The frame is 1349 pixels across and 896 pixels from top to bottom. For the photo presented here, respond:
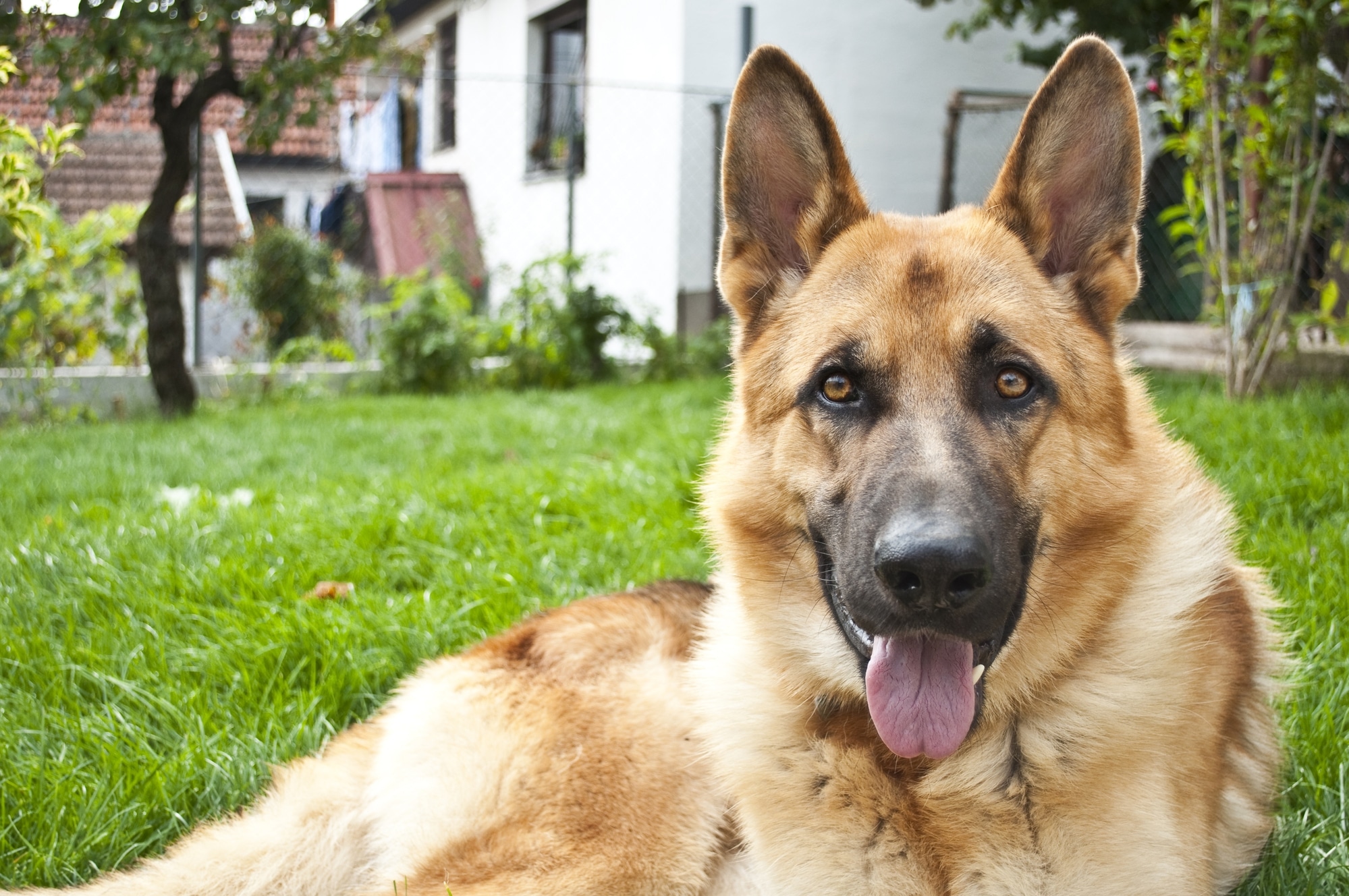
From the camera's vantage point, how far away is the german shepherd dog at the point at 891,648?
6.02 ft

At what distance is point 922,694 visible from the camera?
1.89 meters

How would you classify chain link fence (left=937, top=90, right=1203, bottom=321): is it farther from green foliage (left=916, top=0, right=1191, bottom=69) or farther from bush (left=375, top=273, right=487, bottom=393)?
bush (left=375, top=273, right=487, bottom=393)

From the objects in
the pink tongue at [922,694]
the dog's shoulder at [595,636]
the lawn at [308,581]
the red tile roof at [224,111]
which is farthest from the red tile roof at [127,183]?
the pink tongue at [922,694]

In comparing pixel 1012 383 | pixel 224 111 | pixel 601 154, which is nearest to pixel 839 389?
pixel 1012 383

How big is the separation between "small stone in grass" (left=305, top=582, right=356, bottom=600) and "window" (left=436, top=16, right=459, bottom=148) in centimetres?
1359

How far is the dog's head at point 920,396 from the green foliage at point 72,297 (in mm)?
5914

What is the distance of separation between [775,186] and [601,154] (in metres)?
10.1

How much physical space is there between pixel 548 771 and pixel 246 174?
16574mm

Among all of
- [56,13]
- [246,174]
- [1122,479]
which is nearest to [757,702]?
[1122,479]

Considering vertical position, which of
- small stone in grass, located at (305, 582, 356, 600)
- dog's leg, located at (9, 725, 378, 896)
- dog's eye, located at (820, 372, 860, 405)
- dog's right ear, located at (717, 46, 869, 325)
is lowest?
dog's leg, located at (9, 725, 378, 896)

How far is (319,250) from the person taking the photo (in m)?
11.8

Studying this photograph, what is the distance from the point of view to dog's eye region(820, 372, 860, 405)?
2.10 m

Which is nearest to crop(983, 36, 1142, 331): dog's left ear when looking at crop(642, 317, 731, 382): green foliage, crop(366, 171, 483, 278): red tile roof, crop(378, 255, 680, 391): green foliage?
crop(642, 317, 731, 382): green foliage

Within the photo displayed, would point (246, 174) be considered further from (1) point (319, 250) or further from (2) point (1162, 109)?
(2) point (1162, 109)
